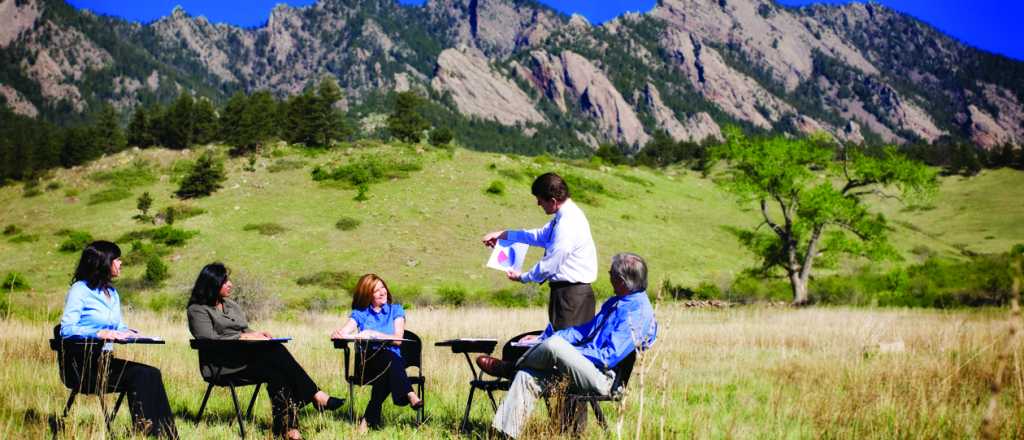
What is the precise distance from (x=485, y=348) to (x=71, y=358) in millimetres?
2901

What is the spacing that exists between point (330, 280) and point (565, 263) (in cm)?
2082

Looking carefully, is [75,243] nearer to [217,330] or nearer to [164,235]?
[164,235]

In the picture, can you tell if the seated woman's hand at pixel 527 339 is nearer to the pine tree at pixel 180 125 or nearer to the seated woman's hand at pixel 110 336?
the seated woman's hand at pixel 110 336

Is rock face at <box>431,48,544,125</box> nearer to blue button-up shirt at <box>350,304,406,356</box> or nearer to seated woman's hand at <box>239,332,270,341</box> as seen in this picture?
blue button-up shirt at <box>350,304,406,356</box>

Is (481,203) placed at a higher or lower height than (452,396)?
higher

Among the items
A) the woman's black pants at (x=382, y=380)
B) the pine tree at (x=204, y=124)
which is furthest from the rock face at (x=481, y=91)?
the woman's black pants at (x=382, y=380)

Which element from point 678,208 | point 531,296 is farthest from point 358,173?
point 678,208

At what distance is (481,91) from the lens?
18388cm

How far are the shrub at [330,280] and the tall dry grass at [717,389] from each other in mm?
11691

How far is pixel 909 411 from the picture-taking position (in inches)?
193

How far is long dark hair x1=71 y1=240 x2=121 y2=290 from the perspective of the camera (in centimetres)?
488

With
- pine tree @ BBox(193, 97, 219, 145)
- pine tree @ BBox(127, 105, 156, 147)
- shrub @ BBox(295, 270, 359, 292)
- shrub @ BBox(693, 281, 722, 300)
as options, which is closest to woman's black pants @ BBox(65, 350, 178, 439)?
shrub @ BBox(295, 270, 359, 292)

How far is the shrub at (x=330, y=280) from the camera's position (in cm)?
2432

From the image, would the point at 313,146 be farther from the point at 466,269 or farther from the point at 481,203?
the point at 466,269
